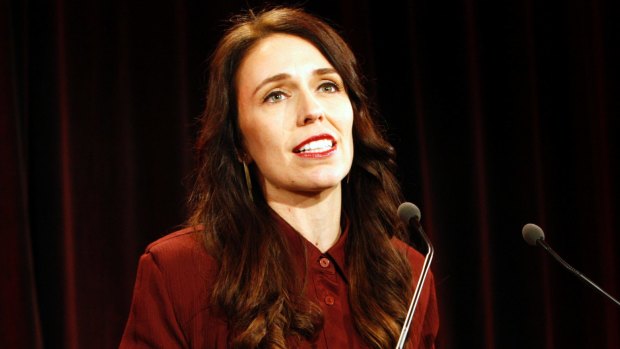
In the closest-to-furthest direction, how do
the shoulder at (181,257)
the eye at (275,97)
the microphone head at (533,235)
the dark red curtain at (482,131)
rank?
the microphone head at (533,235), the shoulder at (181,257), the eye at (275,97), the dark red curtain at (482,131)

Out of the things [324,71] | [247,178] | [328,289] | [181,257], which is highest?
[324,71]

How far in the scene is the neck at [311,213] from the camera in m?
1.89

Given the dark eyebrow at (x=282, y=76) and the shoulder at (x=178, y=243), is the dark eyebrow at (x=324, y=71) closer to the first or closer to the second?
the dark eyebrow at (x=282, y=76)

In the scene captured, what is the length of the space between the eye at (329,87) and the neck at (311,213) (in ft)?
0.79

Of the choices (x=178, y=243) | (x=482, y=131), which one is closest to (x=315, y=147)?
(x=178, y=243)

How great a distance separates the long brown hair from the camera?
1.72 m

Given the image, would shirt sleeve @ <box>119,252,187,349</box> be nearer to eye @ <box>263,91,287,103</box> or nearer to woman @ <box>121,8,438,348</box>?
woman @ <box>121,8,438,348</box>

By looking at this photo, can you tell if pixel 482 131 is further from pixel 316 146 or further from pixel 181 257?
pixel 181 257

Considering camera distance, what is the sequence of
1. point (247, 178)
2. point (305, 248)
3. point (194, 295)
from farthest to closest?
point (247, 178)
point (305, 248)
point (194, 295)

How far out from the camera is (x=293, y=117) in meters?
1.83

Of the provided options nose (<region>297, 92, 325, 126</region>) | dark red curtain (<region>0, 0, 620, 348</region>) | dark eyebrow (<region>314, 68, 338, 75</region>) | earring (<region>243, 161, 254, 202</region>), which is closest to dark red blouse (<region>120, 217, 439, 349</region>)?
earring (<region>243, 161, 254, 202</region>)

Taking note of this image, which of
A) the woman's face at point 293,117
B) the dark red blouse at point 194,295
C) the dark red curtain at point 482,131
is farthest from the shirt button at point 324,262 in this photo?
the dark red curtain at point 482,131

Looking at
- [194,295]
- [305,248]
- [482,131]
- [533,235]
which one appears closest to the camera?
[533,235]

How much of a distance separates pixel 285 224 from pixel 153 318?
38cm
